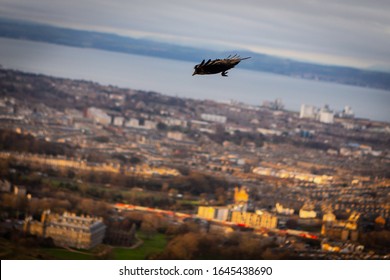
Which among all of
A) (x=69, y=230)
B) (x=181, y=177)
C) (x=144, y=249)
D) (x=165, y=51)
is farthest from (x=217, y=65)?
(x=165, y=51)

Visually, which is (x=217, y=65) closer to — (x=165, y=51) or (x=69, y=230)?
(x=69, y=230)

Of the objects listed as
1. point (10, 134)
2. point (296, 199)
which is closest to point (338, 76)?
point (296, 199)

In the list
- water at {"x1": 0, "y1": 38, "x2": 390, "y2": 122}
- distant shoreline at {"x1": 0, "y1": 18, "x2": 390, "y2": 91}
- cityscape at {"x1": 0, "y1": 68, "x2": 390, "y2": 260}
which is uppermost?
distant shoreline at {"x1": 0, "y1": 18, "x2": 390, "y2": 91}

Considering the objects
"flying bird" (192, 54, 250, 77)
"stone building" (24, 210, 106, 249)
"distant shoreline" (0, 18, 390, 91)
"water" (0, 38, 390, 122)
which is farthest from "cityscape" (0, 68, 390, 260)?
"flying bird" (192, 54, 250, 77)

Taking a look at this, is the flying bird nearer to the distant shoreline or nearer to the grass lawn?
the grass lawn
